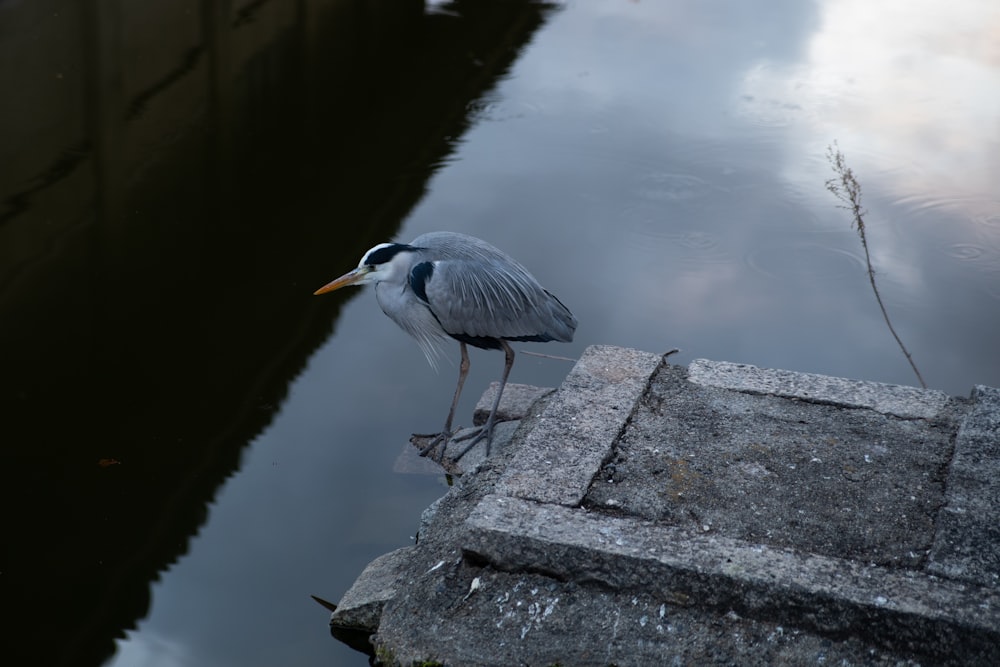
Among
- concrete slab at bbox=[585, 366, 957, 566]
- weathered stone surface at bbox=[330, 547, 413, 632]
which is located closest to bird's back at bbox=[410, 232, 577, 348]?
concrete slab at bbox=[585, 366, 957, 566]

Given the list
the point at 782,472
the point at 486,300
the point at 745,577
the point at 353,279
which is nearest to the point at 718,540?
the point at 745,577

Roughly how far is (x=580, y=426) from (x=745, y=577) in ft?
3.05

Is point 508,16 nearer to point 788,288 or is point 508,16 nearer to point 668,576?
point 788,288

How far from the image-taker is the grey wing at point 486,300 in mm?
4363

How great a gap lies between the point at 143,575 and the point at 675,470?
1.95 meters

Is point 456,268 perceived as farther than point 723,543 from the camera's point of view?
Yes

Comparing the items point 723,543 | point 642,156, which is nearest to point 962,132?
point 642,156

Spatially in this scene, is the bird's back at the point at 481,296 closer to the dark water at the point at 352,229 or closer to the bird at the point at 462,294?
the bird at the point at 462,294

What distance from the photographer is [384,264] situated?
4500 mm

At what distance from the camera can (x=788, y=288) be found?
20.5 ft

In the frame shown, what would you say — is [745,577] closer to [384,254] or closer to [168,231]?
[384,254]

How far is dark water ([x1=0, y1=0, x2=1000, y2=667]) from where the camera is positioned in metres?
4.29

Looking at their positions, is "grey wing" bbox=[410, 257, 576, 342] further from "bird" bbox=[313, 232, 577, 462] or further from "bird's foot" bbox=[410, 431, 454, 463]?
"bird's foot" bbox=[410, 431, 454, 463]

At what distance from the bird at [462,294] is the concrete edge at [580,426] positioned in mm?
297
